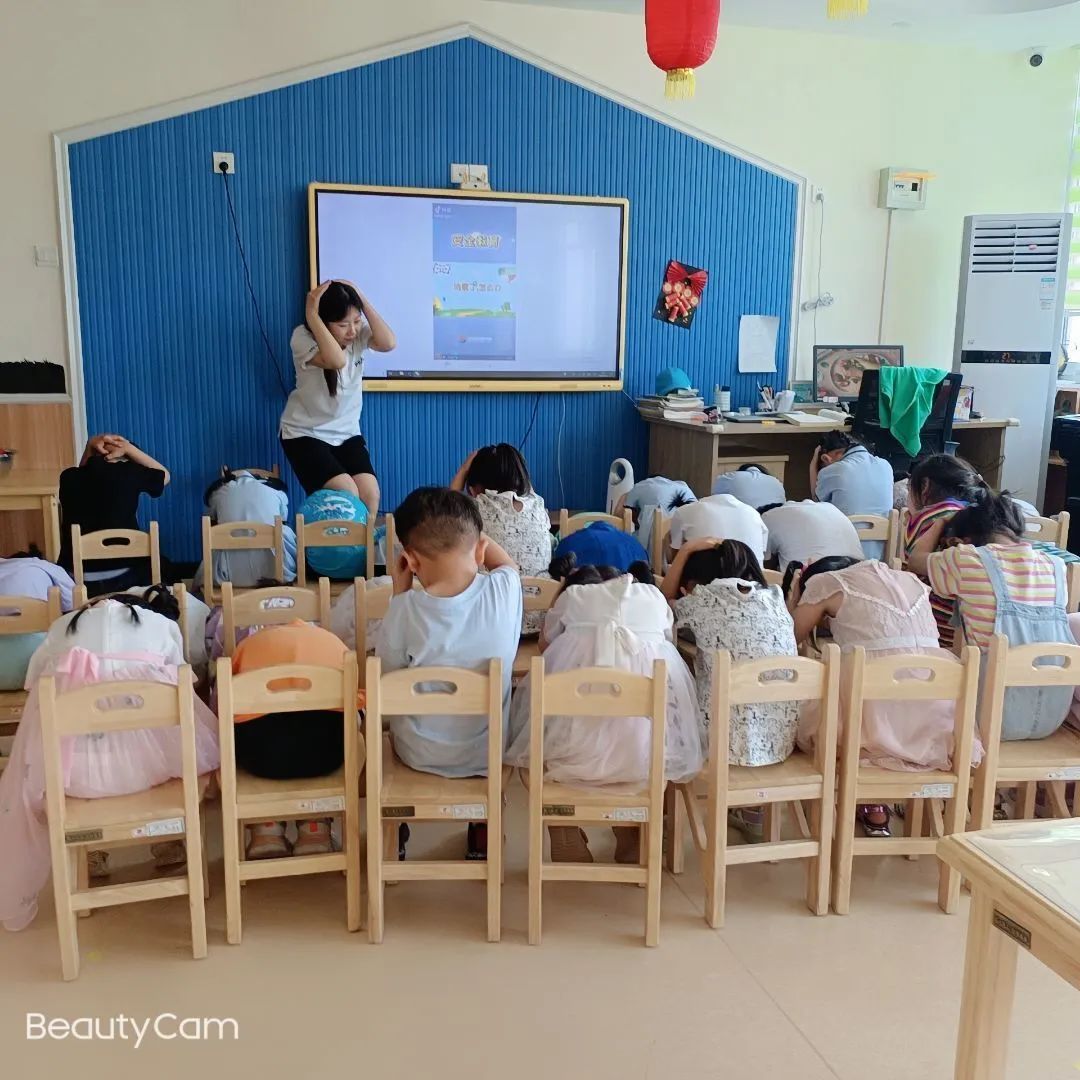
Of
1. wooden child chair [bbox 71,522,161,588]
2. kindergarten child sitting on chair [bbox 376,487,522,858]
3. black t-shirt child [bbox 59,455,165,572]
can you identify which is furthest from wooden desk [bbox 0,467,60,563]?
kindergarten child sitting on chair [bbox 376,487,522,858]

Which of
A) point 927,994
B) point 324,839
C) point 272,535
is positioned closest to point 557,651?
point 324,839

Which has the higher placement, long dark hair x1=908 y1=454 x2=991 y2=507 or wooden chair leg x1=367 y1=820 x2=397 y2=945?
long dark hair x1=908 y1=454 x2=991 y2=507

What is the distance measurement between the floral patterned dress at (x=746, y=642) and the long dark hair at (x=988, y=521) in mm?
731

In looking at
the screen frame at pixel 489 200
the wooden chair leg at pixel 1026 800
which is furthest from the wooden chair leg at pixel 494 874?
the screen frame at pixel 489 200

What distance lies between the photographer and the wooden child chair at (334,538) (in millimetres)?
3805

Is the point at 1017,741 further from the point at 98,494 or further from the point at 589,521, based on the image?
the point at 98,494

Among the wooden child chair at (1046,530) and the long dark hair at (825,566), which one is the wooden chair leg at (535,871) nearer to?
the long dark hair at (825,566)

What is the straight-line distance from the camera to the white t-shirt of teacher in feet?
17.4

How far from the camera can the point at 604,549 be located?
3.26 metres

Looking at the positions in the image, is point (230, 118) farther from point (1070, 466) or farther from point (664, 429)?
point (1070, 466)

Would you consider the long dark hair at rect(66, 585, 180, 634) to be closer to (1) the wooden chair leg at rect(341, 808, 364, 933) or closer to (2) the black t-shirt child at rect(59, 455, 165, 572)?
(1) the wooden chair leg at rect(341, 808, 364, 933)

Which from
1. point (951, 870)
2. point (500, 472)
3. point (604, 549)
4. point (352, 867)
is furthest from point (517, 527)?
point (951, 870)

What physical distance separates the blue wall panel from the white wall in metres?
0.17

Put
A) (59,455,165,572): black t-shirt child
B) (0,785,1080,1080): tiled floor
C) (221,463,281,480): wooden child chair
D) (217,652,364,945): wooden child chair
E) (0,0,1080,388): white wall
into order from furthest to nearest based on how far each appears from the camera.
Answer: (0,0,1080,388): white wall → (221,463,281,480): wooden child chair → (59,455,165,572): black t-shirt child → (217,652,364,945): wooden child chair → (0,785,1080,1080): tiled floor
